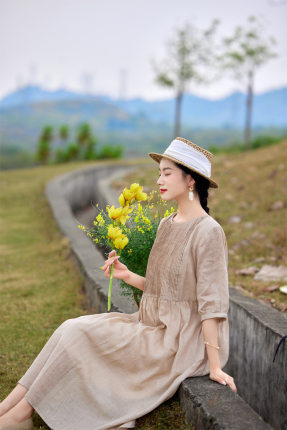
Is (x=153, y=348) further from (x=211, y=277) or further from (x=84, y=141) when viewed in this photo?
(x=84, y=141)

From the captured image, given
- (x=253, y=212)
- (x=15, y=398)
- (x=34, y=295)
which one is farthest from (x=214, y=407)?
(x=253, y=212)

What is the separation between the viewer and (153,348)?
2.64 metres

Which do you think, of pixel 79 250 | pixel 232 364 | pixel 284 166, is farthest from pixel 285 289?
pixel 284 166

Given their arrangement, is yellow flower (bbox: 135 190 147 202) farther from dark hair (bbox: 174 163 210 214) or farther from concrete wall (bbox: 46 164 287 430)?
concrete wall (bbox: 46 164 287 430)

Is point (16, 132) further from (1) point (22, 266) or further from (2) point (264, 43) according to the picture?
(1) point (22, 266)

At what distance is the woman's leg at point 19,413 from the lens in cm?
262

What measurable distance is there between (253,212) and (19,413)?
21.3 ft

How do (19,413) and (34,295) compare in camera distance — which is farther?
(34,295)

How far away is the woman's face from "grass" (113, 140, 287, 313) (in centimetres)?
213

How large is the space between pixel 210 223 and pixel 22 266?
166 inches

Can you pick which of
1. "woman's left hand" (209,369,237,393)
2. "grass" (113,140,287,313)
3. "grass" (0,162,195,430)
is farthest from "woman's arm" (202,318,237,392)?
"grass" (113,140,287,313)

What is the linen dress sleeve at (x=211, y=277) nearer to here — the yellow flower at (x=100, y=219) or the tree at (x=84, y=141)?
the yellow flower at (x=100, y=219)

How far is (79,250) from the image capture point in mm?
5883

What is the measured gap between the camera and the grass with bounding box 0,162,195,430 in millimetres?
3352
